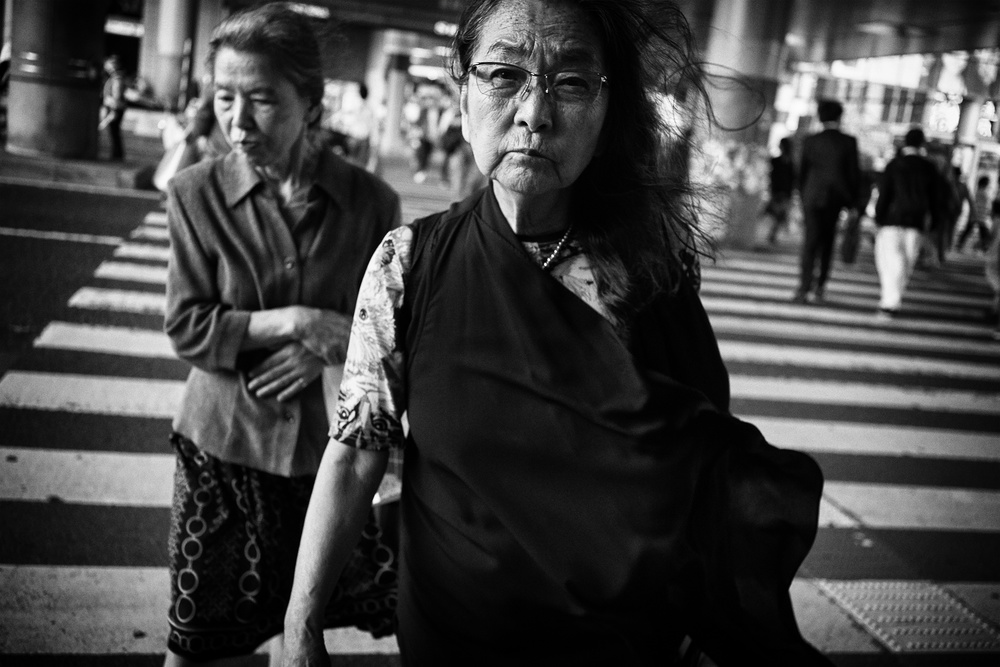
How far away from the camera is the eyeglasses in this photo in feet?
6.21

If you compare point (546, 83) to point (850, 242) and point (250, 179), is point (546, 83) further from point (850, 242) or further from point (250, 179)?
point (850, 242)

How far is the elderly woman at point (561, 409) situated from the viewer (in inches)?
69.2

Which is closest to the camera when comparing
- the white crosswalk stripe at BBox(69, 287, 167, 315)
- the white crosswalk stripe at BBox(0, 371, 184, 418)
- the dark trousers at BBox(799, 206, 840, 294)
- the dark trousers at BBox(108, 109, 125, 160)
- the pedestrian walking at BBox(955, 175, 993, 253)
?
the white crosswalk stripe at BBox(0, 371, 184, 418)

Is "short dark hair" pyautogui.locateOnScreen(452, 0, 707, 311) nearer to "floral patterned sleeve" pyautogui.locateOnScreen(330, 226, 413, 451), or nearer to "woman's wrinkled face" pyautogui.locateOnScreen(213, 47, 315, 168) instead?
"floral patterned sleeve" pyautogui.locateOnScreen(330, 226, 413, 451)

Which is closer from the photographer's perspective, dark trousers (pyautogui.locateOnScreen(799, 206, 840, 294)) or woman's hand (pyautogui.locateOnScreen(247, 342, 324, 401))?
woman's hand (pyautogui.locateOnScreen(247, 342, 324, 401))

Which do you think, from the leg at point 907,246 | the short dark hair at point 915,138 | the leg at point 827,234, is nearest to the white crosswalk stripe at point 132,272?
the leg at point 827,234

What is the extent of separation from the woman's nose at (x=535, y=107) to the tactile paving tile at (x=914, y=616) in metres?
3.05

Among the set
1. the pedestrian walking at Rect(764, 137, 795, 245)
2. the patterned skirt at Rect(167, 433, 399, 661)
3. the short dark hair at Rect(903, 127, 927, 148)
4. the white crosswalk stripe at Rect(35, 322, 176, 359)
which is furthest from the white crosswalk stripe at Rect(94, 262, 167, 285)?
the pedestrian walking at Rect(764, 137, 795, 245)

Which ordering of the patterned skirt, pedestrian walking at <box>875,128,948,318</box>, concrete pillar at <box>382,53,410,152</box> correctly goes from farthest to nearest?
concrete pillar at <box>382,53,410,152</box>
pedestrian walking at <box>875,128,948,318</box>
the patterned skirt

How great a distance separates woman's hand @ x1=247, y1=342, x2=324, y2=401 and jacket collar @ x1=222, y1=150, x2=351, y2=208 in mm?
412

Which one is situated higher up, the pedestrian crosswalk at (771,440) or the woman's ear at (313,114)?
the woman's ear at (313,114)

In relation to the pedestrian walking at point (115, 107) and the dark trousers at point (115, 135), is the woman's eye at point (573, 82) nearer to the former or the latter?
the pedestrian walking at point (115, 107)

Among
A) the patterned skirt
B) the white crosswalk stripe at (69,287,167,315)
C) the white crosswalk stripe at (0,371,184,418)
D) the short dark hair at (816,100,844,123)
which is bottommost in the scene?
the white crosswalk stripe at (0,371,184,418)

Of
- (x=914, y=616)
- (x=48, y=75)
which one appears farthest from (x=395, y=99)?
(x=914, y=616)
